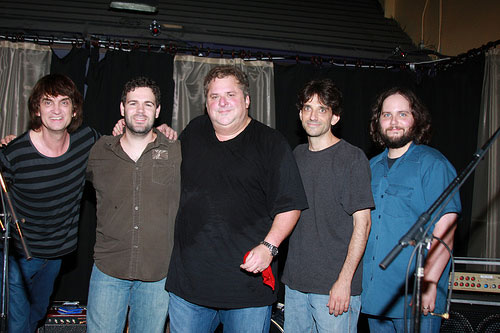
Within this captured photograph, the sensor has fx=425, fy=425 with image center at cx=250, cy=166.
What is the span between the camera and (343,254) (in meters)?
2.09

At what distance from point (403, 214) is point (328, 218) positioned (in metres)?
0.39

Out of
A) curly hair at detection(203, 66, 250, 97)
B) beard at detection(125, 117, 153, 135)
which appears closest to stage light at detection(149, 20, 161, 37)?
beard at detection(125, 117, 153, 135)

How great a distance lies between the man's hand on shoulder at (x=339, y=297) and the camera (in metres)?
2.00

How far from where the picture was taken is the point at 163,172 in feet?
7.59

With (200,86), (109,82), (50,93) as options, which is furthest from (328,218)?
(109,82)

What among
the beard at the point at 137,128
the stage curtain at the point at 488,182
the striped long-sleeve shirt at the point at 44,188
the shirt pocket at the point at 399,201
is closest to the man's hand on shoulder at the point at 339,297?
the shirt pocket at the point at 399,201

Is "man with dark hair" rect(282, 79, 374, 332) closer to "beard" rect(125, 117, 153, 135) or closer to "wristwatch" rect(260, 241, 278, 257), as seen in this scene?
"wristwatch" rect(260, 241, 278, 257)

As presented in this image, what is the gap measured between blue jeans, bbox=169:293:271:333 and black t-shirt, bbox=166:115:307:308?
0.19 feet

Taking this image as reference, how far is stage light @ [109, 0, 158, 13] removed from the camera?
Answer: 4.21 metres

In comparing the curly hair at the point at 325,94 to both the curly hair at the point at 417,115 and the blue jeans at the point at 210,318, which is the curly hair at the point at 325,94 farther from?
the blue jeans at the point at 210,318

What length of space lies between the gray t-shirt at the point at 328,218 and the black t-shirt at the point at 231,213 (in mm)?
147

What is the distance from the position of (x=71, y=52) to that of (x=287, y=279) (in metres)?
3.00

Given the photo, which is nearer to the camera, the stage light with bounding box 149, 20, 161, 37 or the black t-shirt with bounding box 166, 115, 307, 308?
the black t-shirt with bounding box 166, 115, 307, 308

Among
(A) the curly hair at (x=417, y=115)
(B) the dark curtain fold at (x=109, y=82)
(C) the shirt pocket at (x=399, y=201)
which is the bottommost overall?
(C) the shirt pocket at (x=399, y=201)
